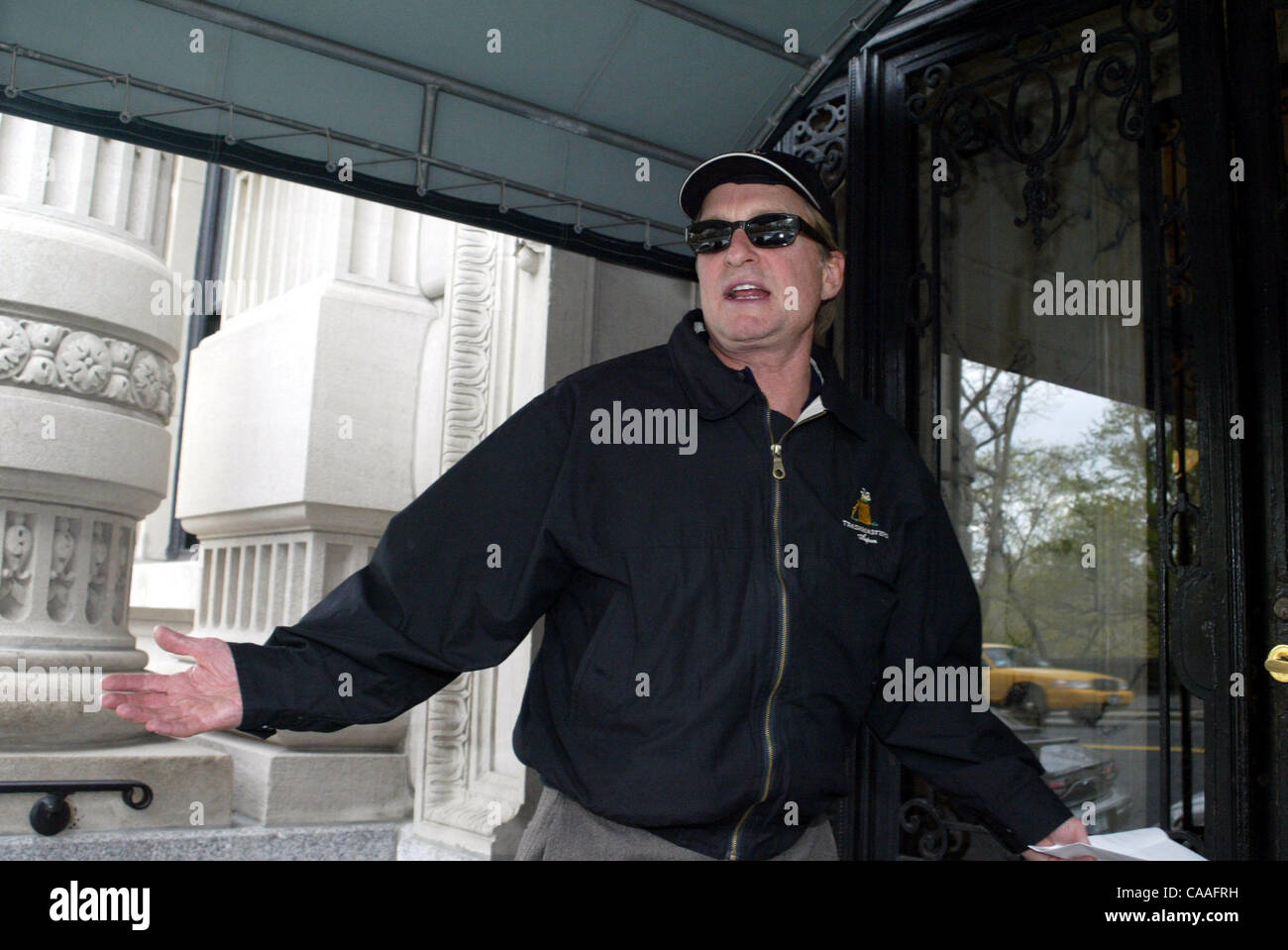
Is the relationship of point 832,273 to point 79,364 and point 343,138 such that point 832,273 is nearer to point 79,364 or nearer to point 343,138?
point 343,138

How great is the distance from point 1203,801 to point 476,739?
10.1ft

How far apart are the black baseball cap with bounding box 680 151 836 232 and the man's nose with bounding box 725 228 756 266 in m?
0.16

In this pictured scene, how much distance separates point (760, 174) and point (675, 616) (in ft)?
3.79

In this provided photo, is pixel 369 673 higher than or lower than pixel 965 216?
lower

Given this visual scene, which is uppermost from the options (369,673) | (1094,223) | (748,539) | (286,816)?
(1094,223)

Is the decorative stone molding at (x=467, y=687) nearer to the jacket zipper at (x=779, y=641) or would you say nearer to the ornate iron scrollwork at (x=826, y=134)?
the ornate iron scrollwork at (x=826, y=134)

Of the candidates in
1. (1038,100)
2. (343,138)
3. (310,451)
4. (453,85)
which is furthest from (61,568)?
(1038,100)

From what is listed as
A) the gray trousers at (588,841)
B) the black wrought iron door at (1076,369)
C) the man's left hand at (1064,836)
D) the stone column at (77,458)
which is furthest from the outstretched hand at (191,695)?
the stone column at (77,458)

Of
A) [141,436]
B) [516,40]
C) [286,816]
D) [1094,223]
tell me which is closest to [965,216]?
[1094,223]

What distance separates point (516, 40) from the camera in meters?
3.73

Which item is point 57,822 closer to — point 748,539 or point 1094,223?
point 748,539

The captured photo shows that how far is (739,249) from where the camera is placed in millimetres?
2836

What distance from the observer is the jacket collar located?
105 inches

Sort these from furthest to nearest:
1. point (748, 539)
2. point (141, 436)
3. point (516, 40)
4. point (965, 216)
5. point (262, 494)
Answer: point (262, 494) < point (141, 436) < point (965, 216) < point (516, 40) < point (748, 539)
